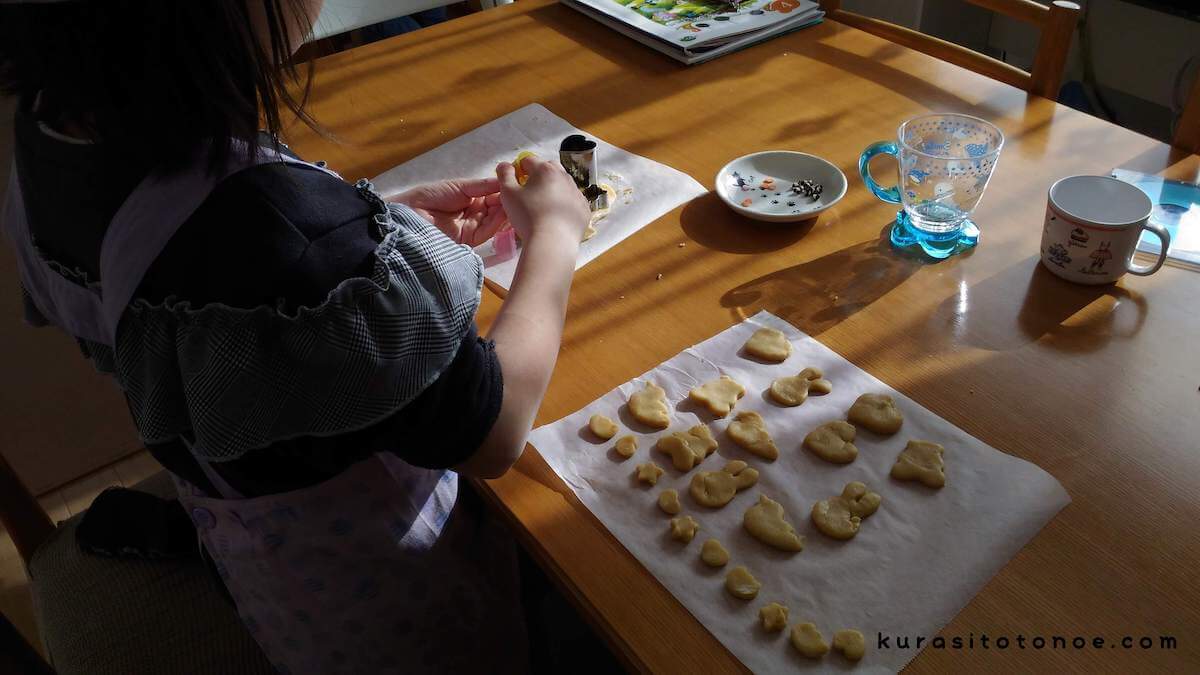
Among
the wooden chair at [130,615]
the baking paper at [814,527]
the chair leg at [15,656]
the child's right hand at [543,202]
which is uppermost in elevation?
the child's right hand at [543,202]

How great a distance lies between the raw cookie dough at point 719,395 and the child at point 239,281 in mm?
139

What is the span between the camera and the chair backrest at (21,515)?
107 centimetres

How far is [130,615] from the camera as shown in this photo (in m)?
0.97

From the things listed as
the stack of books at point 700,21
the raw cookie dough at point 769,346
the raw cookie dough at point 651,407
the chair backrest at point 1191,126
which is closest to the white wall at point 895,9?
the stack of books at point 700,21

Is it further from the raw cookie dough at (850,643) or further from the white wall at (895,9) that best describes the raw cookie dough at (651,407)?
the white wall at (895,9)

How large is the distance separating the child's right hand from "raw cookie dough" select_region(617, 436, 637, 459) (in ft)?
0.78

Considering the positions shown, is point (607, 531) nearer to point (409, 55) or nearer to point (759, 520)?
point (759, 520)

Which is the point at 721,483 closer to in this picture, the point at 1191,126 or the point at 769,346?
the point at 769,346

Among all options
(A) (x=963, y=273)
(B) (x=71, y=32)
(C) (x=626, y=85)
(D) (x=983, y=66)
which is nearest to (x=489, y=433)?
(B) (x=71, y=32)

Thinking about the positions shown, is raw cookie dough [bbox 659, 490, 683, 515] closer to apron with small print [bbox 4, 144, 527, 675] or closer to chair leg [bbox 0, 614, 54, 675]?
apron with small print [bbox 4, 144, 527, 675]

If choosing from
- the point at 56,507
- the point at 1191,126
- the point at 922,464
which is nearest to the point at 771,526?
the point at 922,464

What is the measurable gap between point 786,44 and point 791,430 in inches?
32.7

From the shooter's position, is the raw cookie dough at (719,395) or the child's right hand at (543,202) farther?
the child's right hand at (543,202)

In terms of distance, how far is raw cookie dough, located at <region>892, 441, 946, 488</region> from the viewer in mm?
702
